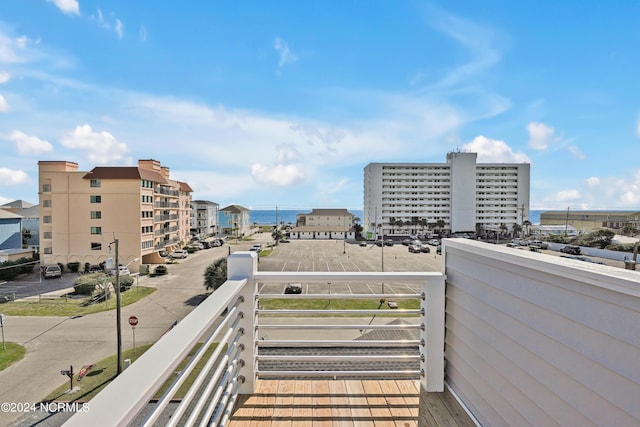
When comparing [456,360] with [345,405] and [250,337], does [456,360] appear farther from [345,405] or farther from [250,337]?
[250,337]

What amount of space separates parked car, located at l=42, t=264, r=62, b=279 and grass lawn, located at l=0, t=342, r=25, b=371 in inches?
Answer: 449

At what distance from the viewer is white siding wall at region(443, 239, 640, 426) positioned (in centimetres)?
97

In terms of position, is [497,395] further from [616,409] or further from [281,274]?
[281,274]

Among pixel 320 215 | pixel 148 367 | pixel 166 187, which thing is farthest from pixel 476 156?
pixel 148 367

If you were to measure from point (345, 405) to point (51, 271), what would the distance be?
957 inches

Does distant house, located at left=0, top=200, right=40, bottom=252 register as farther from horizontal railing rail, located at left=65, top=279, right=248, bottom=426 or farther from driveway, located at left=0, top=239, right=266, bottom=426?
horizontal railing rail, located at left=65, top=279, right=248, bottom=426

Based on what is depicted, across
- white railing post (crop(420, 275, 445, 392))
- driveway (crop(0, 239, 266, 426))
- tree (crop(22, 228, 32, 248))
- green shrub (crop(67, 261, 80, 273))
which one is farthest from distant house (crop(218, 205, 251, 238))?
white railing post (crop(420, 275, 445, 392))

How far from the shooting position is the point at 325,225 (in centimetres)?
5200

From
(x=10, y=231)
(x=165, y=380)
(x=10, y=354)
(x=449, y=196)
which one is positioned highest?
(x=449, y=196)

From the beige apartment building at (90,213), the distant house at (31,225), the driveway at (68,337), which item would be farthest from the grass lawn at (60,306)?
the distant house at (31,225)

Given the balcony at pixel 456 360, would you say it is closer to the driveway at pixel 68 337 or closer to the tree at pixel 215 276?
the driveway at pixel 68 337

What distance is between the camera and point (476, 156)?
52.5m

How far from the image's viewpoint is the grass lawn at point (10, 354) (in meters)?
8.89

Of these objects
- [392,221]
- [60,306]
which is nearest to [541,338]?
[60,306]
